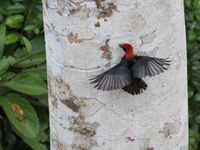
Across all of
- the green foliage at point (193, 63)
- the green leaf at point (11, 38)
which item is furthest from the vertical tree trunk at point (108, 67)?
the green foliage at point (193, 63)

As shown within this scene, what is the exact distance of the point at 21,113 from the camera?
1.78 m

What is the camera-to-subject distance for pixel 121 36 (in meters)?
0.96

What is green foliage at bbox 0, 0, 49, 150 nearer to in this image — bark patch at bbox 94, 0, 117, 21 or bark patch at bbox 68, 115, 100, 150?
bark patch at bbox 68, 115, 100, 150

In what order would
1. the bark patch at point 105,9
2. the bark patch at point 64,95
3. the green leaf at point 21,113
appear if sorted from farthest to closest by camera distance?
the green leaf at point 21,113, the bark patch at point 64,95, the bark patch at point 105,9

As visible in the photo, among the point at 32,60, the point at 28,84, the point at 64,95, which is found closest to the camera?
the point at 64,95

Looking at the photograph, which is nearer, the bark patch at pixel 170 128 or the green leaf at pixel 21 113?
the bark patch at pixel 170 128

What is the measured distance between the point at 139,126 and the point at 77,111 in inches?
7.3

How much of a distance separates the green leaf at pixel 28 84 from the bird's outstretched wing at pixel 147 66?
31.8 inches

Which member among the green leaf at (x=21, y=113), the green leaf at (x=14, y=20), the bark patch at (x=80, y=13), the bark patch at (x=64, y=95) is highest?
the bark patch at (x=80, y=13)

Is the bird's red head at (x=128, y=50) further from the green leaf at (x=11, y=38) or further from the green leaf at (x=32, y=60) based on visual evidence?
the green leaf at (x=11, y=38)

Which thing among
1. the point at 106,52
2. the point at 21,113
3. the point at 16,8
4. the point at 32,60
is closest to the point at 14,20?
the point at 16,8

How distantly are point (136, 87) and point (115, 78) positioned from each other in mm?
82

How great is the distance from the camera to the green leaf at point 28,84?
1704 millimetres

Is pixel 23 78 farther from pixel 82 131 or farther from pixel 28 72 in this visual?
pixel 82 131
